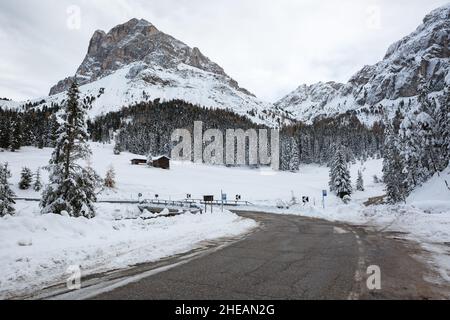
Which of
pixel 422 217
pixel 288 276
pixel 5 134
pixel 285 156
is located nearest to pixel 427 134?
pixel 422 217

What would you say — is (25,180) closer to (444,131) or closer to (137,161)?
(137,161)

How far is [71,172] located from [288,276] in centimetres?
2096

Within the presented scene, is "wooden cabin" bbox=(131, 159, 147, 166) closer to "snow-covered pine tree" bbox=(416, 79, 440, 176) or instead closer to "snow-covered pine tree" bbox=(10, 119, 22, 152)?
"snow-covered pine tree" bbox=(10, 119, 22, 152)

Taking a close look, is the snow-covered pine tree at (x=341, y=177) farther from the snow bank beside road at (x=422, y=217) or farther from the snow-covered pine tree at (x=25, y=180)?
the snow-covered pine tree at (x=25, y=180)

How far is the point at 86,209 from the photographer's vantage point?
76.1 ft

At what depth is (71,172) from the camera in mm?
23609

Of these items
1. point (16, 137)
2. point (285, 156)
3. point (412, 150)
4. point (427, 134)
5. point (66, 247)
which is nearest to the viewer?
point (66, 247)

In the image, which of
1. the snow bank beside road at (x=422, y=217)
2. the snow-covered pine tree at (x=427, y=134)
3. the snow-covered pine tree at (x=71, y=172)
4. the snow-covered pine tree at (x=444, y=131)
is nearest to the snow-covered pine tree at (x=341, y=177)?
the snow-covered pine tree at (x=427, y=134)

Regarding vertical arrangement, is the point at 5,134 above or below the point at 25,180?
above

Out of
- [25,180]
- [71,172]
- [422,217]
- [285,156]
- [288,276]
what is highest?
[285,156]

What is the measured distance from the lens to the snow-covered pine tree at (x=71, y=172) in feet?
75.5

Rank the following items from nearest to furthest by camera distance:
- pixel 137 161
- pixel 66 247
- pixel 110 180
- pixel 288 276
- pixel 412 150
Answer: pixel 288 276 → pixel 66 247 → pixel 412 150 → pixel 110 180 → pixel 137 161
